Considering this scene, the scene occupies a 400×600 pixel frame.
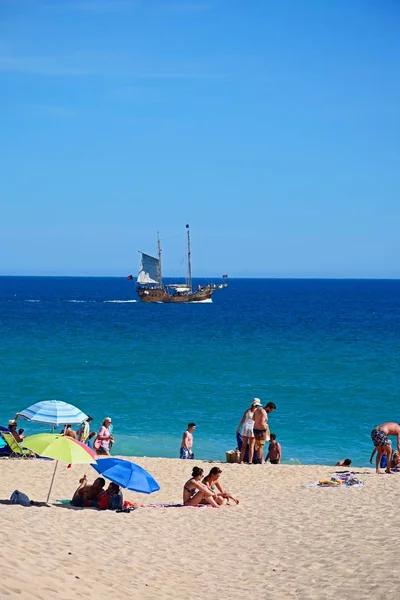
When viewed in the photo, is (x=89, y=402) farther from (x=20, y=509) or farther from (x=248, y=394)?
(x=20, y=509)

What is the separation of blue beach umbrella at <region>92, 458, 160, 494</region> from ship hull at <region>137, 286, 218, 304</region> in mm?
95497

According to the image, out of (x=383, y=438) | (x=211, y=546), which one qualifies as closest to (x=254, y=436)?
(x=383, y=438)

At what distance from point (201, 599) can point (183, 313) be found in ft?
260

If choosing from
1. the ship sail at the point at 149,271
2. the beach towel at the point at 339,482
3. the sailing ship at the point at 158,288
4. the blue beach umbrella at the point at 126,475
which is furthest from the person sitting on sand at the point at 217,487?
the ship sail at the point at 149,271

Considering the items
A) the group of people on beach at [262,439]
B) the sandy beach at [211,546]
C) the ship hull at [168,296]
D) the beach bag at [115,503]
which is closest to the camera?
the sandy beach at [211,546]

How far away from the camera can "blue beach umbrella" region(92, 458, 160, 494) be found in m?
12.9

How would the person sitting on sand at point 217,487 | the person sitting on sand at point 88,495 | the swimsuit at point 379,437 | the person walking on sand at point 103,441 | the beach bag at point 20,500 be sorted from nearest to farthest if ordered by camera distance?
the beach bag at point 20,500 < the person sitting on sand at point 88,495 < the person sitting on sand at point 217,487 < the swimsuit at point 379,437 < the person walking on sand at point 103,441

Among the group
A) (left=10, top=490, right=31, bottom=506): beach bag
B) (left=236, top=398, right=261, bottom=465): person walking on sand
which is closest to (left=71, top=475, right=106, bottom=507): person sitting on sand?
(left=10, top=490, right=31, bottom=506): beach bag

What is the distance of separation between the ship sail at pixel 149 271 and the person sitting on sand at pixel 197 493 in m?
101

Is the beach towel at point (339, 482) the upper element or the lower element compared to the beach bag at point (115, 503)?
lower

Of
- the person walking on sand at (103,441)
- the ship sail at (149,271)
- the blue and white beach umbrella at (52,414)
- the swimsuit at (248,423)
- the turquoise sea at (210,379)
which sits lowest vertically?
the turquoise sea at (210,379)

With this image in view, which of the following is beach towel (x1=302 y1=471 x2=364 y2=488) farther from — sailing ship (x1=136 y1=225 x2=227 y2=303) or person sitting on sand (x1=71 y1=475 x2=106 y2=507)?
sailing ship (x1=136 y1=225 x2=227 y2=303)

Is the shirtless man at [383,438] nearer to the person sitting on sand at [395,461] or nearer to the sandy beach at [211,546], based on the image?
the person sitting on sand at [395,461]

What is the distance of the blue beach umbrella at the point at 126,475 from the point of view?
12.9 metres
